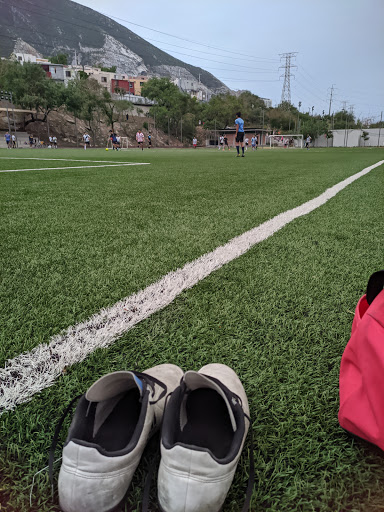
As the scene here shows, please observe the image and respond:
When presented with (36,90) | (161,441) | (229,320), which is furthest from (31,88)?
(161,441)

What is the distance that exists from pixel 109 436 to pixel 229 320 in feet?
2.59

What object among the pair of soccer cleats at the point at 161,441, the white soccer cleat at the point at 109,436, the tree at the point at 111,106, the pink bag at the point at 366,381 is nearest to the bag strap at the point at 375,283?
the pink bag at the point at 366,381

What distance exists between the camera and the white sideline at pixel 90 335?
A: 1.25 metres

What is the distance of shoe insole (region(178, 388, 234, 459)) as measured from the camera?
98 cm

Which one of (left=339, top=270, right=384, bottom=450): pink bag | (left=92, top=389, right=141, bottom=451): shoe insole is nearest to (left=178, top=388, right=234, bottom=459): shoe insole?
(left=92, top=389, right=141, bottom=451): shoe insole

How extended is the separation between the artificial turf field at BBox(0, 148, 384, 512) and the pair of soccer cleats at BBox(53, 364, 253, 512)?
0.28ft

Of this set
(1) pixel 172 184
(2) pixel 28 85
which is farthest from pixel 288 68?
(1) pixel 172 184

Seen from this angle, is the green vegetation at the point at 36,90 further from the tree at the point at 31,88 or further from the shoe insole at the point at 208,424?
the shoe insole at the point at 208,424

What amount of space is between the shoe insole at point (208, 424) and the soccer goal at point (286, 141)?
240 ft

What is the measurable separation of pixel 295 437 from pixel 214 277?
1171 mm

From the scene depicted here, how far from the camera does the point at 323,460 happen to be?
3.27 ft

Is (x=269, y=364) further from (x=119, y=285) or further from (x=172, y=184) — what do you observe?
(x=172, y=184)

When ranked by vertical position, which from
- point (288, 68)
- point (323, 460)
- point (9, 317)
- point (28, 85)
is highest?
point (288, 68)

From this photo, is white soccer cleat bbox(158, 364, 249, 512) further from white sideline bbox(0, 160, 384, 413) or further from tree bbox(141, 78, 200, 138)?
tree bbox(141, 78, 200, 138)
